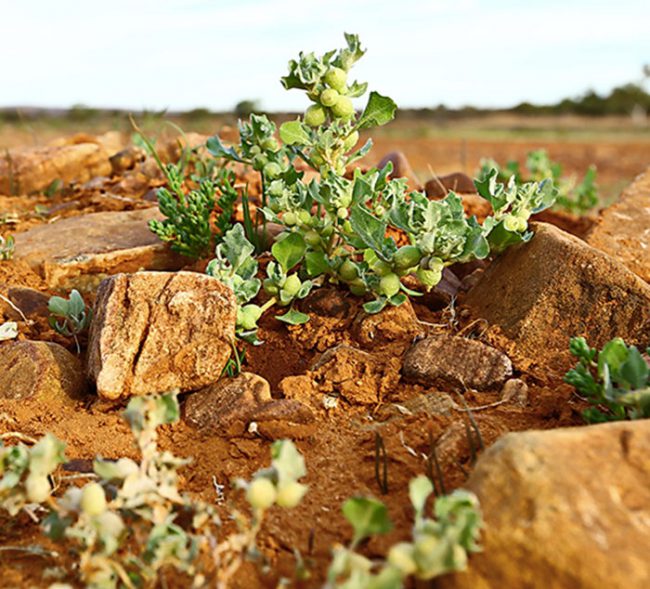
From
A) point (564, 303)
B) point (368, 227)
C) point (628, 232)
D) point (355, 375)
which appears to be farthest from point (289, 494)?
point (628, 232)

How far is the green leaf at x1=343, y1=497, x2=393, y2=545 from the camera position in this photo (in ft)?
5.61

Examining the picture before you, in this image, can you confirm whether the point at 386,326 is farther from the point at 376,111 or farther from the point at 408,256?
the point at 376,111

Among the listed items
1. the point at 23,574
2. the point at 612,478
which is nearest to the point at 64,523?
the point at 23,574

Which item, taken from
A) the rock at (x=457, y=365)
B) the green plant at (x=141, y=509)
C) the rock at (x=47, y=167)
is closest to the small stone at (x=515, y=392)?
the rock at (x=457, y=365)

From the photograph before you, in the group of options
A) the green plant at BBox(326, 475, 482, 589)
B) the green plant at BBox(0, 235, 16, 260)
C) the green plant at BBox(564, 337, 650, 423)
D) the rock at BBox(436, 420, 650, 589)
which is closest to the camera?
the green plant at BBox(326, 475, 482, 589)

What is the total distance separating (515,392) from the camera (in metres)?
2.66

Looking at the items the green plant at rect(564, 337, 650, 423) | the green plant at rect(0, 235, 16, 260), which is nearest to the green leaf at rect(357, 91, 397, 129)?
the green plant at rect(564, 337, 650, 423)

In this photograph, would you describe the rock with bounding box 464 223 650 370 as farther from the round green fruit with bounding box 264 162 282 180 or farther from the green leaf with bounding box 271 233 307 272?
→ the round green fruit with bounding box 264 162 282 180

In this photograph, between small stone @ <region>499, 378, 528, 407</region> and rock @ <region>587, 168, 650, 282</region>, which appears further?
rock @ <region>587, 168, 650, 282</region>

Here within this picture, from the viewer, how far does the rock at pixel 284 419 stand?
256cm

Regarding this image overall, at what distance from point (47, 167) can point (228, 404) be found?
372 centimetres

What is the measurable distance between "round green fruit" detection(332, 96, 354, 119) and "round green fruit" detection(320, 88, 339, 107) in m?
0.02

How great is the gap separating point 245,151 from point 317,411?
127cm

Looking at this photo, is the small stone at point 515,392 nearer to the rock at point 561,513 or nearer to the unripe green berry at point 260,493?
the rock at point 561,513
